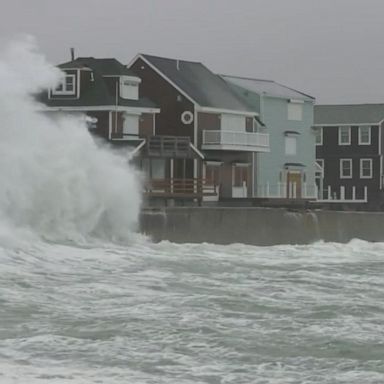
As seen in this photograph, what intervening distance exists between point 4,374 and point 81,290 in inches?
226

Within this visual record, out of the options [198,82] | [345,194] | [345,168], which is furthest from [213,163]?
[345,168]

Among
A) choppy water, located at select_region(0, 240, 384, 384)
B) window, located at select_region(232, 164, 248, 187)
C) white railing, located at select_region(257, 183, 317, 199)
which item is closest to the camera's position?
choppy water, located at select_region(0, 240, 384, 384)

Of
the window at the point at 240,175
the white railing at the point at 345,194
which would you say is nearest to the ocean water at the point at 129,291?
the window at the point at 240,175

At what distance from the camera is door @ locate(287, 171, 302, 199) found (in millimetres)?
54116

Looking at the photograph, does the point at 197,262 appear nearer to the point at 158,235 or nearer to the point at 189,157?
the point at 158,235

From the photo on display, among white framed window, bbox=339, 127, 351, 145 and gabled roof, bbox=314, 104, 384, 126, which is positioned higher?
gabled roof, bbox=314, 104, 384, 126

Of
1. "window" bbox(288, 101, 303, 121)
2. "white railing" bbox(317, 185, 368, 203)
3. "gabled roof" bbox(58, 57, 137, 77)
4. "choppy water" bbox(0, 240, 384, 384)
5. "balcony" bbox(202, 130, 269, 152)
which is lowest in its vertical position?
"choppy water" bbox(0, 240, 384, 384)

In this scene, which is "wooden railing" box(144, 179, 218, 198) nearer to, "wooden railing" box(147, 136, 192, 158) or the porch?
the porch

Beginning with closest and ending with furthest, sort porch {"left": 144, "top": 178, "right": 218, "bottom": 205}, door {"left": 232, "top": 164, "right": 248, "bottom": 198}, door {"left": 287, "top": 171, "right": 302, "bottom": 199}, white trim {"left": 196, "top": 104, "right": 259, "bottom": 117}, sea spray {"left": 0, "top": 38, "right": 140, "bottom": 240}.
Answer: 1. sea spray {"left": 0, "top": 38, "right": 140, "bottom": 240}
2. porch {"left": 144, "top": 178, "right": 218, "bottom": 205}
3. white trim {"left": 196, "top": 104, "right": 259, "bottom": 117}
4. door {"left": 232, "top": 164, "right": 248, "bottom": 198}
5. door {"left": 287, "top": 171, "right": 302, "bottom": 199}

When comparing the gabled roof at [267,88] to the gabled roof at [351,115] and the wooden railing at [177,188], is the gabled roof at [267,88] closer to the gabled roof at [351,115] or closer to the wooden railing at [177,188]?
the gabled roof at [351,115]

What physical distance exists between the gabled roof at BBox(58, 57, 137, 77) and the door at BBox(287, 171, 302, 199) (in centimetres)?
1283

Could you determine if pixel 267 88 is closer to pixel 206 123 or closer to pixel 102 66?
pixel 206 123

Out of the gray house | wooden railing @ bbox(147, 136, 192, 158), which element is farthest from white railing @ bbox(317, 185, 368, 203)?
wooden railing @ bbox(147, 136, 192, 158)

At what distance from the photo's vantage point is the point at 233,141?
48.1m
